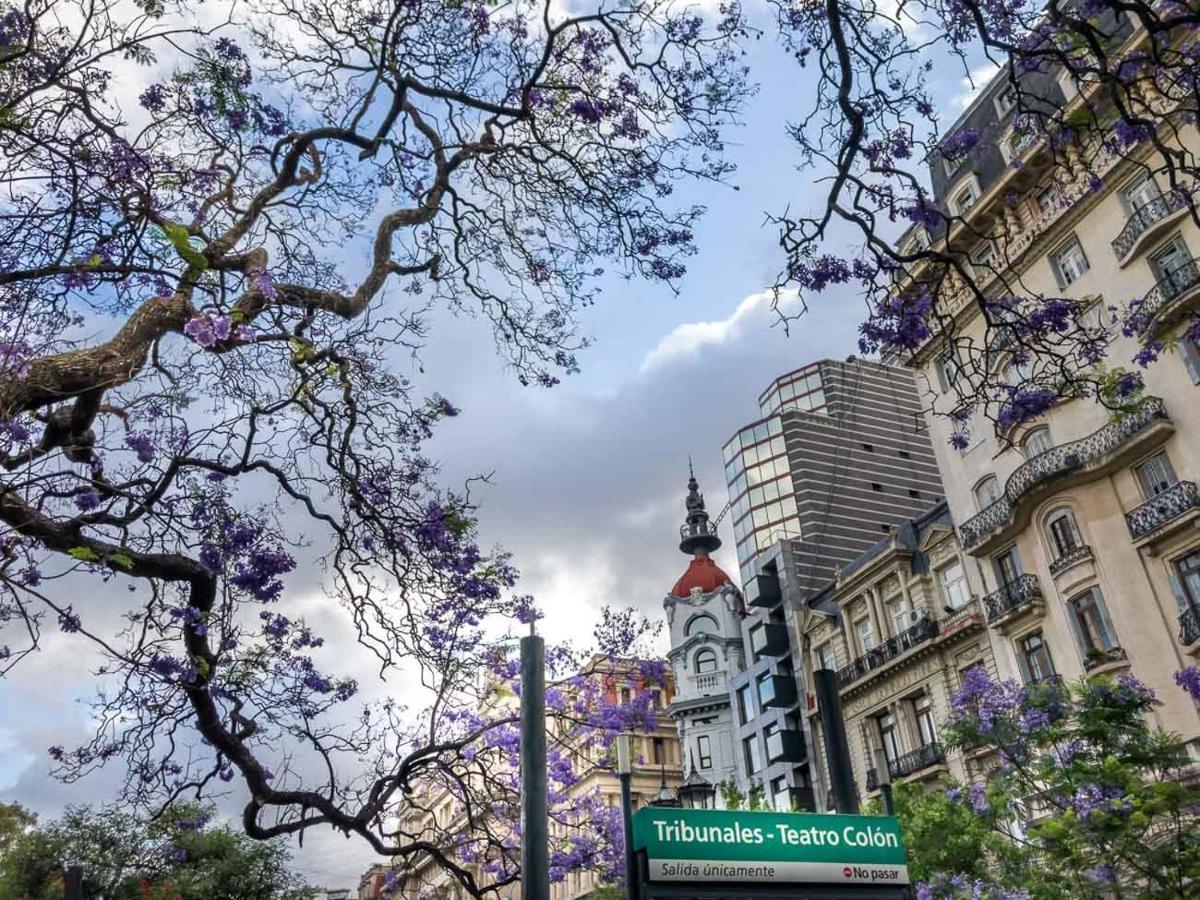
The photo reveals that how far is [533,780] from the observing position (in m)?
4.25

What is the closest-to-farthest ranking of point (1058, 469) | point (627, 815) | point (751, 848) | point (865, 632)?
point (751, 848), point (627, 815), point (1058, 469), point (865, 632)

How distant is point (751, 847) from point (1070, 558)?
2351 cm

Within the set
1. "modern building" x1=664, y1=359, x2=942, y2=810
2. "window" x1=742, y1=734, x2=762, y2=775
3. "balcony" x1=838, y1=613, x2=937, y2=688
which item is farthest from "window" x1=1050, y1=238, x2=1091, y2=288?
"window" x1=742, y1=734, x2=762, y2=775

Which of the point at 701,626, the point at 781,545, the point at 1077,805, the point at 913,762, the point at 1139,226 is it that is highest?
the point at 781,545

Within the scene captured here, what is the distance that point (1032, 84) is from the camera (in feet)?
94.7

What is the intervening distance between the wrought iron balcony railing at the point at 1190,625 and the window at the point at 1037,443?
649 cm

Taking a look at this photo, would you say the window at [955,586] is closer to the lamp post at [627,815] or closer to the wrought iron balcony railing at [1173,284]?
the wrought iron balcony railing at [1173,284]

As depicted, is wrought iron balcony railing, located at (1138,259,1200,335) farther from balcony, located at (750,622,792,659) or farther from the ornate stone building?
the ornate stone building

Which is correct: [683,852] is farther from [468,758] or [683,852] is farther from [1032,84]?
[1032,84]

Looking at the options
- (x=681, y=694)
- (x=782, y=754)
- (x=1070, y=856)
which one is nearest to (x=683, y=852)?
(x=1070, y=856)

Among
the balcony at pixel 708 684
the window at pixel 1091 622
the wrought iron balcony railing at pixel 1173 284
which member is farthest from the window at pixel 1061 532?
the balcony at pixel 708 684

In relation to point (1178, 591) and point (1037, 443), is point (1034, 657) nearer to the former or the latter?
point (1178, 591)

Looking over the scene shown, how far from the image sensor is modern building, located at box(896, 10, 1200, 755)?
23469mm

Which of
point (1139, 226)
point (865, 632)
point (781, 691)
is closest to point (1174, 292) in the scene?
point (1139, 226)
